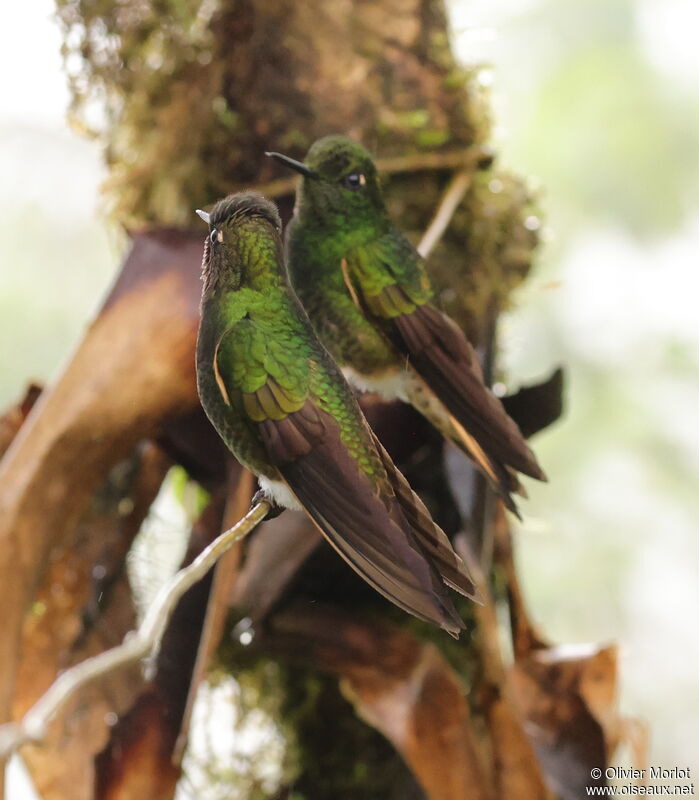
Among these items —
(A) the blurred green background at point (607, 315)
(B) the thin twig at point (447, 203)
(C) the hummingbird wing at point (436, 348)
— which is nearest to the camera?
(C) the hummingbird wing at point (436, 348)

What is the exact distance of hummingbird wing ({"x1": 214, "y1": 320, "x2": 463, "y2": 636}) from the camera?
16.5 inches

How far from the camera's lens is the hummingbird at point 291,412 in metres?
0.44

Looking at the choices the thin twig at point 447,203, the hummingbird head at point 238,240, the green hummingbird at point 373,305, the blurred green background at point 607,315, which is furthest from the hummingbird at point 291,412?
the blurred green background at point 607,315

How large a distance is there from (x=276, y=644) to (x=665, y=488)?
8.95 feet

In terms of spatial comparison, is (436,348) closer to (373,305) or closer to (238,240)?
(373,305)

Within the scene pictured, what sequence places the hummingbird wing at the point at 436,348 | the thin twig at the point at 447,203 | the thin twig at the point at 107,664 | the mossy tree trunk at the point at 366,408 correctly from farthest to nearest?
the thin twig at the point at 447,203 < the mossy tree trunk at the point at 366,408 < the hummingbird wing at the point at 436,348 < the thin twig at the point at 107,664

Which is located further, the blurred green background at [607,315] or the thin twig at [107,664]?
the blurred green background at [607,315]

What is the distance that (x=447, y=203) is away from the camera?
144 centimetres

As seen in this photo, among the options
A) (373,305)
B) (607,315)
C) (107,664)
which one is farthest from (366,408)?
(607,315)

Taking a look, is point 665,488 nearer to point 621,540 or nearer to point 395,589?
point 621,540

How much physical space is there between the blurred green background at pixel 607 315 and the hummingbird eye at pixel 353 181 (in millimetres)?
2731

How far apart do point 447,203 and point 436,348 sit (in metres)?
0.81

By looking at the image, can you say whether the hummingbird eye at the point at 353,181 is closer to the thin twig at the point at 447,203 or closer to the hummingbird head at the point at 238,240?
the hummingbird head at the point at 238,240

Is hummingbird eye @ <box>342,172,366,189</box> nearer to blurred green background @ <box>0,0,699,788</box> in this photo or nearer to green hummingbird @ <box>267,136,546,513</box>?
green hummingbird @ <box>267,136,546,513</box>
